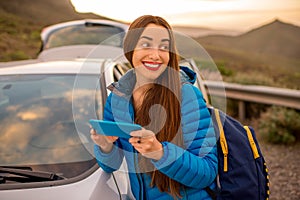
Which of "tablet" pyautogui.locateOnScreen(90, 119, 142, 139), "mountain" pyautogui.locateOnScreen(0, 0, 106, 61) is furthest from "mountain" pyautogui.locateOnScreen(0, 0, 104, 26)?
"tablet" pyautogui.locateOnScreen(90, 119, 142, 139)

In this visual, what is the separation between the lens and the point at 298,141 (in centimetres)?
527

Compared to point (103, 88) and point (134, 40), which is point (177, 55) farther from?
point (103, 88)

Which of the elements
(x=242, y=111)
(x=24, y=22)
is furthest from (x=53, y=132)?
(x=24, y=22)

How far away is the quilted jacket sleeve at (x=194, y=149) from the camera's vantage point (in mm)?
1443

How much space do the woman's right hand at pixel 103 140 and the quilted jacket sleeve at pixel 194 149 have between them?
0.24 meters

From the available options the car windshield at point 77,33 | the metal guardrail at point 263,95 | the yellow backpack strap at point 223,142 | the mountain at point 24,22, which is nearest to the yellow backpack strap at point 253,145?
the yellow backpack strap at point 223,142

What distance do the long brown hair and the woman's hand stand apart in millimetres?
225

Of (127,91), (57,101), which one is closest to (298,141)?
(57,101)

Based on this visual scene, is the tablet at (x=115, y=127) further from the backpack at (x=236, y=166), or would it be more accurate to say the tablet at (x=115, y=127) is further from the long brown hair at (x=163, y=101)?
the backpack at (x=236, y=166)

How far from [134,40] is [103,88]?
959 millimetres

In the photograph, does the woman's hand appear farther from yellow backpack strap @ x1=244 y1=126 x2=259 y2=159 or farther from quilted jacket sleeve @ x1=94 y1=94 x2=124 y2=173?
yellow backpack strap @ x1=244 y1=126 x2=259 y2=159

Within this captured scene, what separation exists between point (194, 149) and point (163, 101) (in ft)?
0.83

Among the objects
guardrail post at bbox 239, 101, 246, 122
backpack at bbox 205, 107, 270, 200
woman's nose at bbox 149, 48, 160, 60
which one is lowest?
guardrail post at bbox 239, 101, 246, 122

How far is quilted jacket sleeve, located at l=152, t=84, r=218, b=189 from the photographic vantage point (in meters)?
1.44
